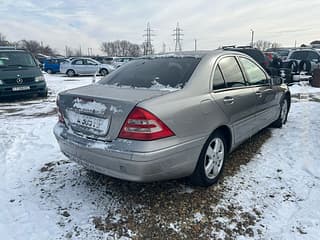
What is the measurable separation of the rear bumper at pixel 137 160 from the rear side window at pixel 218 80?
0.68 meters

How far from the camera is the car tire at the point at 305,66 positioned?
47.3 feet

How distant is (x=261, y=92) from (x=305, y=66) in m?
12.6

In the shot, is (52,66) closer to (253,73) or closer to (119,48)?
(253,73)

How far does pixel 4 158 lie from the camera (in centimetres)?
390

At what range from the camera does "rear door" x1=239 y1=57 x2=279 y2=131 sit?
3.83m

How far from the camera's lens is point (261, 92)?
3.99 metres

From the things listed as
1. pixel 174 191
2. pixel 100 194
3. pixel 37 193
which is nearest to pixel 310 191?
pixel 174 191

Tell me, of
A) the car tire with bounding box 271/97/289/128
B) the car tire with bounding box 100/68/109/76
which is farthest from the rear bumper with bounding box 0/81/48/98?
the car tire with bounding box 100/68/109/76

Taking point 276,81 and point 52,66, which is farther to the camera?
point 52,66

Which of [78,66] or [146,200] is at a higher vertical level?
[78,66]

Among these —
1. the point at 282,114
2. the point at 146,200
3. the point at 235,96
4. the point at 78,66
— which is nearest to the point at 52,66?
the point at 78,66

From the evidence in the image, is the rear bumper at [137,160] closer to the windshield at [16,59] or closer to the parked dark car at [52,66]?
the windshield at [16,59]

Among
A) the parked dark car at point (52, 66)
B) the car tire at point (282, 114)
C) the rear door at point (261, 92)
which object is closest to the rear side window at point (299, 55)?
the car tire at point (282, 114)

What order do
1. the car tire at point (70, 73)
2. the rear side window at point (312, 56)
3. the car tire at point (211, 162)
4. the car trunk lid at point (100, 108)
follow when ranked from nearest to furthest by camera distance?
the car trunk lid at point (100, 108) < the car tire at point (211, 162) < the rear side window at point (312, 56) < the car tire at point (70, 73)
